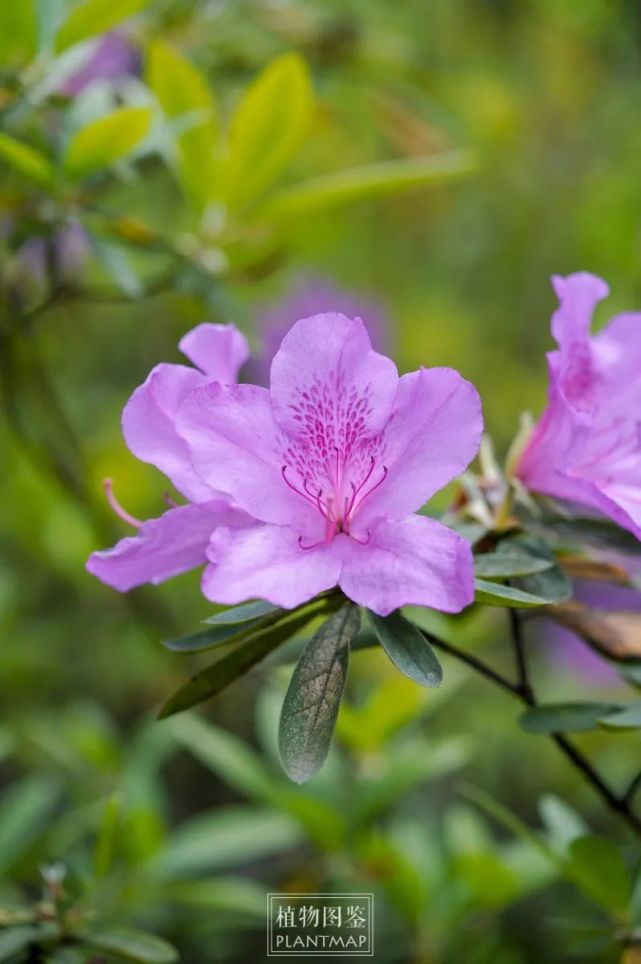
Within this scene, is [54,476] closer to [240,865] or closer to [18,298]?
[18,298]

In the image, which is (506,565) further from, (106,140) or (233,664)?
(106,140)

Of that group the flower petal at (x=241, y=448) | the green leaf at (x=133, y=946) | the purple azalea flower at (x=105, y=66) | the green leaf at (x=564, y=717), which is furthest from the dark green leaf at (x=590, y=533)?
the purple azalea flower at (x=105, y=66)

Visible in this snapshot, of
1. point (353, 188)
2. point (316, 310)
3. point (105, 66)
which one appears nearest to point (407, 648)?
point (353, 188)

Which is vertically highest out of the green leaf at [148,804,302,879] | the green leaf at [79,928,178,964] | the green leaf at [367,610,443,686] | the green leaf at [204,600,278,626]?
the green leaf at [204,600,278,626]

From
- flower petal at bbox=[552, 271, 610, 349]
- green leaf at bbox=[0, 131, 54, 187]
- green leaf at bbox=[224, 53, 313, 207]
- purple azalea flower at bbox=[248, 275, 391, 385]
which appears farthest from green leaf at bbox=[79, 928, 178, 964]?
purple azalea flower at bbox=[248, 275, 391, 385]

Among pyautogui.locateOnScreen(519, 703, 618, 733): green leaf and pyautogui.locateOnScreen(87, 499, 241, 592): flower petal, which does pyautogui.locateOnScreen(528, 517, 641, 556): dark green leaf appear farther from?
pyautogui.locateOnScreen(87, 499, 241, 592): flower petal

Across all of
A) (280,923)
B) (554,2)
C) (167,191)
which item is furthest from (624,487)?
(554,2)

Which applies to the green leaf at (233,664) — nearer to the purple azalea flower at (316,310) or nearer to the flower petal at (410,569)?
the flower petal at (410,569)
